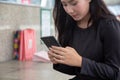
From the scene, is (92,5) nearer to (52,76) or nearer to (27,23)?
(52,76)

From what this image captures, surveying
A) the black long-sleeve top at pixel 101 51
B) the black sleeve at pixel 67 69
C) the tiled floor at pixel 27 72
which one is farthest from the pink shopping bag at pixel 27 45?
the black long-sleeve top at pixel 101 51

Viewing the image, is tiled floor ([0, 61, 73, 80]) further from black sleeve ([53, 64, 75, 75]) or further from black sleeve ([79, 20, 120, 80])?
black sleeve ([79, 20, 120, 80])

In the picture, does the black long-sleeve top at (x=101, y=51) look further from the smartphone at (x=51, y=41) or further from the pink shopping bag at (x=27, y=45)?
the pink shopping bag at (x=27, y=45)

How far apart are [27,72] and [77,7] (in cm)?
92

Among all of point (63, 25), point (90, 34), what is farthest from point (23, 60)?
point (90, 34)

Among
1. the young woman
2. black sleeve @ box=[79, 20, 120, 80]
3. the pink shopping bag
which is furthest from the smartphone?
the pink shopping bag

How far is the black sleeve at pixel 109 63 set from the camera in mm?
1002

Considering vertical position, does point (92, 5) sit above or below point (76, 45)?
above

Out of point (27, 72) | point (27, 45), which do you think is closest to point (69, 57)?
point (27, 72)

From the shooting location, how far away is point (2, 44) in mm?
2270

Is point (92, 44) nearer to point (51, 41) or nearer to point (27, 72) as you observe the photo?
point (51, 41)

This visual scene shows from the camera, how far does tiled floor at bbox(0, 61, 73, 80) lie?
1.68 metres

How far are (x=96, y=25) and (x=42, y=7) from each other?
1.71 meters

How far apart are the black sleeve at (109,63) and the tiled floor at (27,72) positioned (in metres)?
0.65
